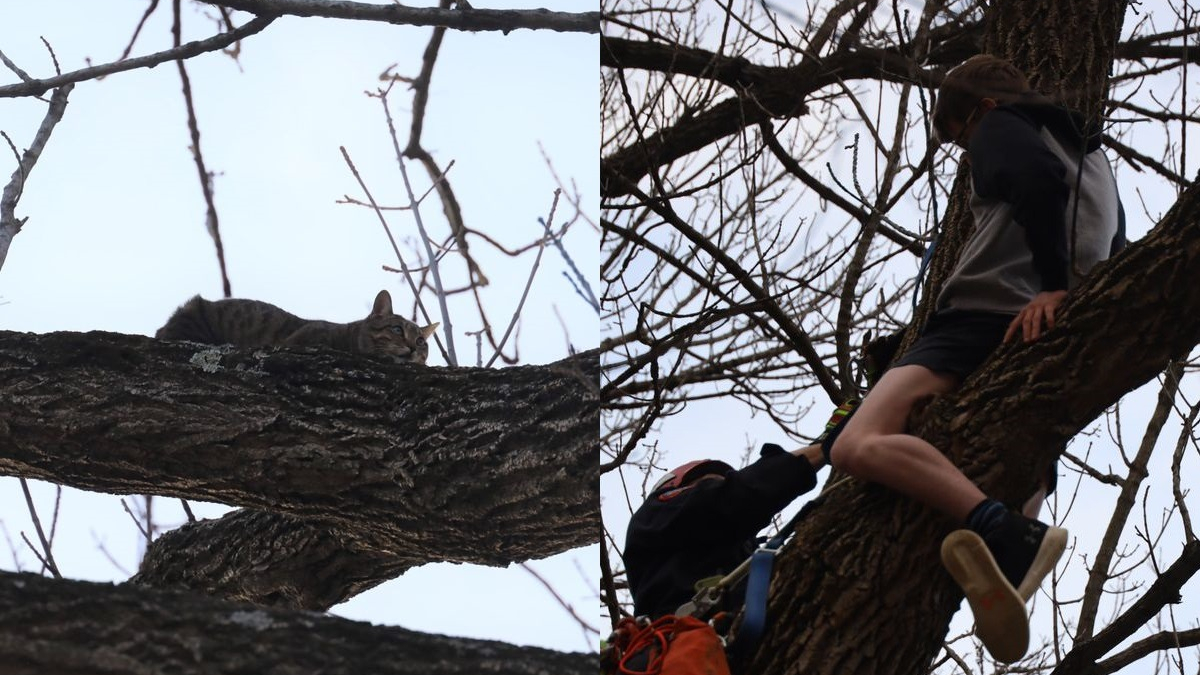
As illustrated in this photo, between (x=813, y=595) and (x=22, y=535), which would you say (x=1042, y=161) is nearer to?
(x=813, y=595)

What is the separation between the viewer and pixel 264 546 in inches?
66.4

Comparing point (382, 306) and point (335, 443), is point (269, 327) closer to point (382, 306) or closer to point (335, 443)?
point (382, 306)

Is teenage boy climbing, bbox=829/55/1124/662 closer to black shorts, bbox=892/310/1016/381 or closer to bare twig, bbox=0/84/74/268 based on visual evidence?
black shorts, bbox=892/310/1016/381

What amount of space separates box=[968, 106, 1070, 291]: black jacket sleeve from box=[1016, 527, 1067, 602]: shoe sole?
0.34 m

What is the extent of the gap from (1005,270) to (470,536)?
0.85m

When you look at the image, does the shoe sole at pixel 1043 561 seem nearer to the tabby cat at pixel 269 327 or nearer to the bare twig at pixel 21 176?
the bare twig at pixel 21 176

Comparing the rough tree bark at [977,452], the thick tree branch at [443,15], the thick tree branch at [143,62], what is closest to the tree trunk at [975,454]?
the rough tree bark at [977,452]

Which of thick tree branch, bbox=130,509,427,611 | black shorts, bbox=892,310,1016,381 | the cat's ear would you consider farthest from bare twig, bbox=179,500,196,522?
black shorts, bbox=892,310,1016,381

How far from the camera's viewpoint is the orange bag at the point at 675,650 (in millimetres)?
1259

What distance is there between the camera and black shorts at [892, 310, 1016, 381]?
150 centimetres

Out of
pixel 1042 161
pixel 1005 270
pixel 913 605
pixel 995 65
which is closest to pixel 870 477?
pixel 913 605

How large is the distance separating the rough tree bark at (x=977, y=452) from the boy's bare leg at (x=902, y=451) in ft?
0.10

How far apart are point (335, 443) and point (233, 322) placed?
4.59ft

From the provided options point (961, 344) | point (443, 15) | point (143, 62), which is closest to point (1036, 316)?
point (961, 344)
